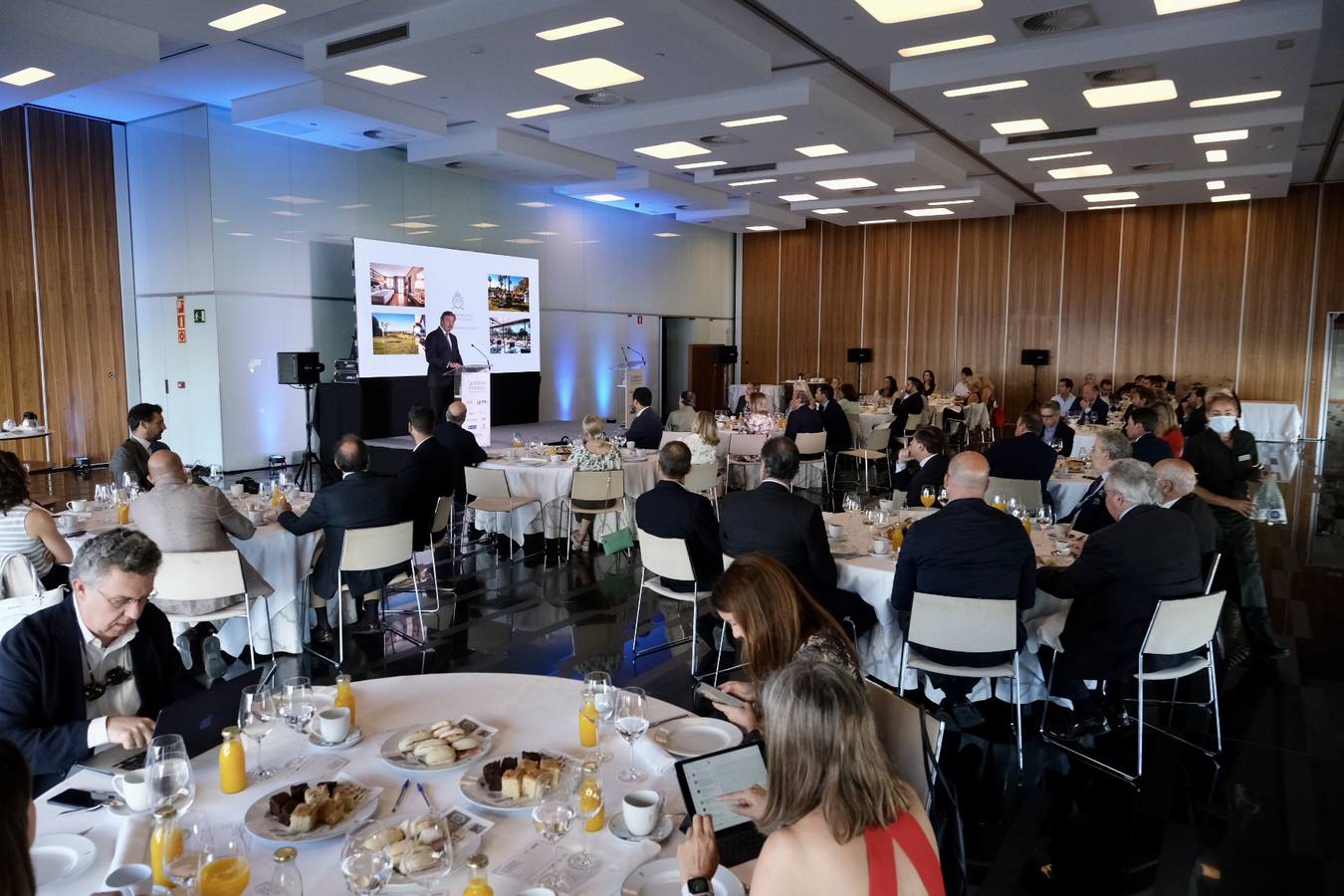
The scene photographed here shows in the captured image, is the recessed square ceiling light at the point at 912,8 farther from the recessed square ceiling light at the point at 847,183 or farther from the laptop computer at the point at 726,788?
the laptop computer at the point at 726,788

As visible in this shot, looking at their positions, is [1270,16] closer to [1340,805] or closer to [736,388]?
[1340,805]

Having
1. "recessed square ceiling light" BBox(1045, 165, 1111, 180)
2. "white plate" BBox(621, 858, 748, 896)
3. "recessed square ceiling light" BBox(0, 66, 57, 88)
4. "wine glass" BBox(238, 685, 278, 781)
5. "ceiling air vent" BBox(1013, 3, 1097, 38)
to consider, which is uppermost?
"recessed square ceiling light" BBox(1045, 165, 1111, 180)

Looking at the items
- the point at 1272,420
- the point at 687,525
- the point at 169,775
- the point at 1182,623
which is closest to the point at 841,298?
the point at 1272,420

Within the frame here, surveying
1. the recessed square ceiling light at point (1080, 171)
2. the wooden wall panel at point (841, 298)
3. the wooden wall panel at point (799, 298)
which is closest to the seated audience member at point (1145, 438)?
the recessed square ceiling light at point (1080, 171)

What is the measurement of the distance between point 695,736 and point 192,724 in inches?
53.4

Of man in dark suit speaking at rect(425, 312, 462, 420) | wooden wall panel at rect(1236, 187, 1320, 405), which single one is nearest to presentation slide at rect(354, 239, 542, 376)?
man in dark suit speaking at rect(425, 312, 462, 420)

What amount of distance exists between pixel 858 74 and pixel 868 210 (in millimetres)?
7907

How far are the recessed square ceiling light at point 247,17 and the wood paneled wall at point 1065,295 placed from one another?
15101mm

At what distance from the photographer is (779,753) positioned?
170 cm

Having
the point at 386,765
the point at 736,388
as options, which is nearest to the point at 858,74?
the point at 386,765

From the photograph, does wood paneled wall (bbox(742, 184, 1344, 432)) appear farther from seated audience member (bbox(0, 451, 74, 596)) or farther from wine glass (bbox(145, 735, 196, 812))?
wine glass (bbox(145, 735, 196, 812))

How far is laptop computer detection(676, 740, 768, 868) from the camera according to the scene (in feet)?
6.48

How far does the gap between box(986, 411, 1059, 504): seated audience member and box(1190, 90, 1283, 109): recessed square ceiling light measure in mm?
4632

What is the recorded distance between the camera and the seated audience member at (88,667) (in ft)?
7.97
